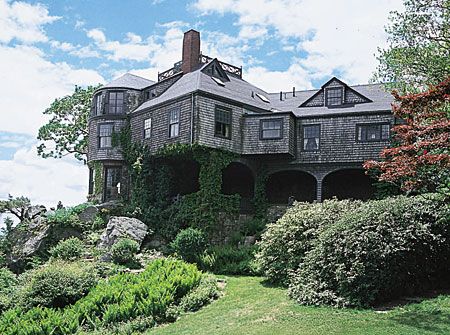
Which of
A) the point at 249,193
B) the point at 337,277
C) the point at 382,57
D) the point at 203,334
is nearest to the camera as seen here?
the point at 203,334

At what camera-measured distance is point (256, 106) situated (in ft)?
98.2

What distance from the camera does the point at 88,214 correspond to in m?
29.2

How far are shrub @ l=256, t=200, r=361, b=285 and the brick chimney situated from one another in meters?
16.2

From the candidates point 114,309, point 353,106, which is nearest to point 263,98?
point 353,106

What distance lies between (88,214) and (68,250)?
4.73m

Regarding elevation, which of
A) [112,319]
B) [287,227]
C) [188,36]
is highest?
[188,36]

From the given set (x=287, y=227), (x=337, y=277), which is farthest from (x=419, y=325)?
(x=287, y=227)

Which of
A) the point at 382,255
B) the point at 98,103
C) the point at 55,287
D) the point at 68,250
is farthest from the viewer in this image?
the point at 98,103

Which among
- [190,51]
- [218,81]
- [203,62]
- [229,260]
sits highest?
[190,51]

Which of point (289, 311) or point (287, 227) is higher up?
point (287, 227)

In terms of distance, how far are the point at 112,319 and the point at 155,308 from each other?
130cm

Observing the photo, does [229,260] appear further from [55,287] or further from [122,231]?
[55,287]

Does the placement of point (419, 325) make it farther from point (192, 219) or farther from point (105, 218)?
point (105, 218)

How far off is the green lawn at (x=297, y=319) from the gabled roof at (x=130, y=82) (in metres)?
19.9
